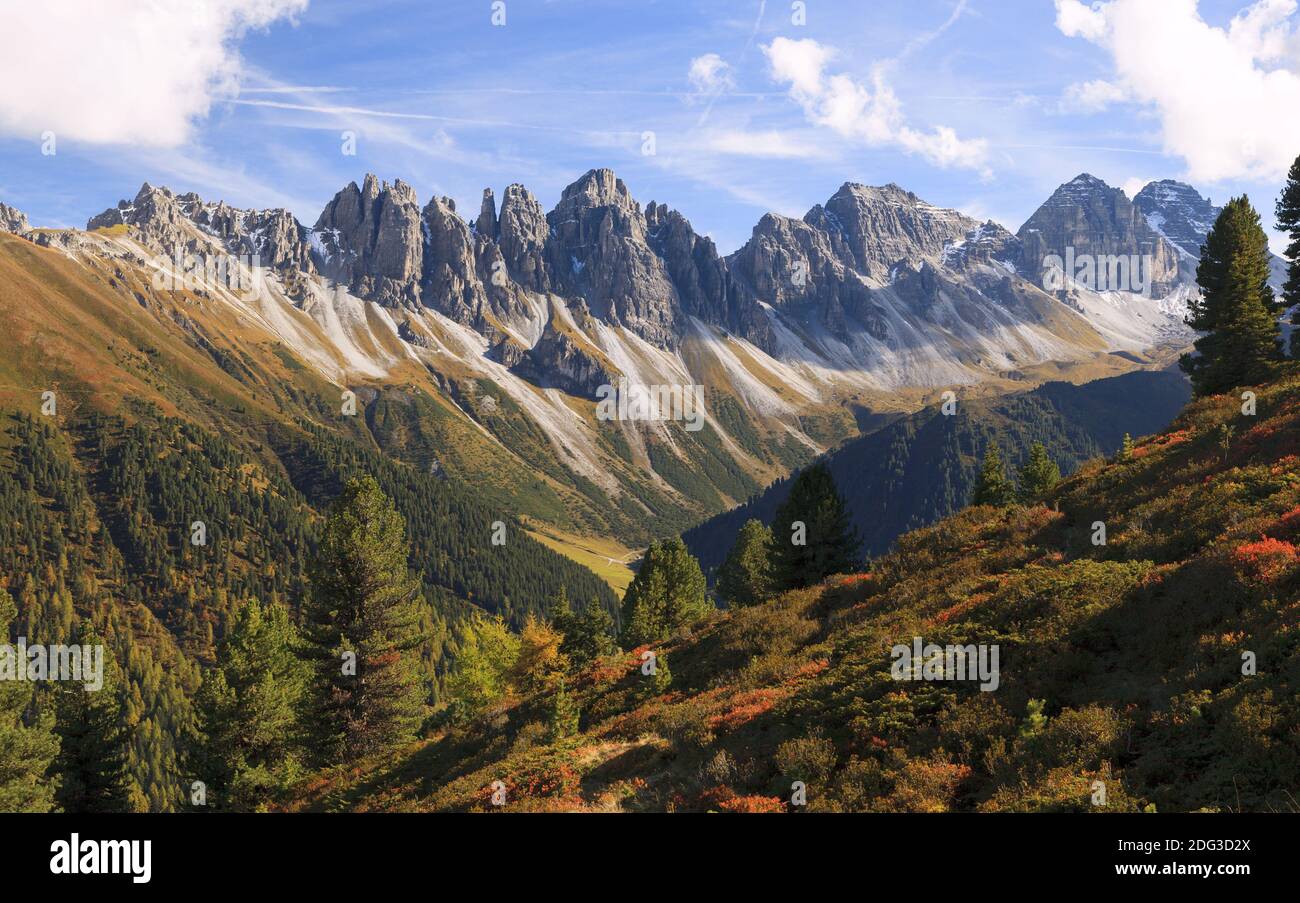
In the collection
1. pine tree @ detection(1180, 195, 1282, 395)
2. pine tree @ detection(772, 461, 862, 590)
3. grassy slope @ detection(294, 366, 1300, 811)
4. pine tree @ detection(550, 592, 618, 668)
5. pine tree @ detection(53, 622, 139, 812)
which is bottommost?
pine tree @ detection(53, 622, 139, 812)

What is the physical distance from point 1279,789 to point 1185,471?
2201cm

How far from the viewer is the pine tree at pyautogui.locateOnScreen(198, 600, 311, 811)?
34.2 meters

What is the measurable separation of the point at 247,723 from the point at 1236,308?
60.9 m

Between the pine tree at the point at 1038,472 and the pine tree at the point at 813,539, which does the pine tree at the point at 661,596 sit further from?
the pine tree at the point at 1038,472

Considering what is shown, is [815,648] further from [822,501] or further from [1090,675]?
[822,501]

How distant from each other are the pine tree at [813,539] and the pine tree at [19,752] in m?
39.4

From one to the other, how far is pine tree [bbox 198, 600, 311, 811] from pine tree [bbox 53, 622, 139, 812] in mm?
6846

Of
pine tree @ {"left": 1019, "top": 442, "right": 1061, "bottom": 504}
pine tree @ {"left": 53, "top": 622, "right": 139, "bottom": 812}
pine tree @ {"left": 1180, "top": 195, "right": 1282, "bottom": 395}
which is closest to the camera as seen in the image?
pine tree @ {"left": 53, "top": 622, "right": 139, "bottom": 812}

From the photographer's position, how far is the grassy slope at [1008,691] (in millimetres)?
12711

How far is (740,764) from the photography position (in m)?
16.3

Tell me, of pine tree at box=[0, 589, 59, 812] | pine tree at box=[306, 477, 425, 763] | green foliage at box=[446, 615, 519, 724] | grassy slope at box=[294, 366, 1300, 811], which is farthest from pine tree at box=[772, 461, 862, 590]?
pine tree at box=[0, 589, 59, 812]

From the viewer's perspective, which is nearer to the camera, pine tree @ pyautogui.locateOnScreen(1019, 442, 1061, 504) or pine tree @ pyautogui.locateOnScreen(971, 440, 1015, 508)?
pine tree @ pyautogui.locateOnScreen(971, 440, 1015, 508)

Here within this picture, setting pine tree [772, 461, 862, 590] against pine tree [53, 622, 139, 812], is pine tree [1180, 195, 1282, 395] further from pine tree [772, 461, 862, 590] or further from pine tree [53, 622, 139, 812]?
pine tree [53, 622, 139, 812]
